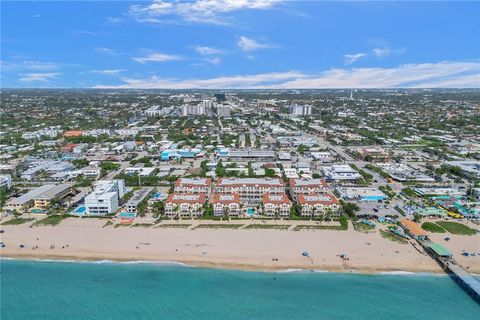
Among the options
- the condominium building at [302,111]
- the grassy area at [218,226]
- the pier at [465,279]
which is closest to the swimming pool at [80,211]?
the grassy area at [218,226]

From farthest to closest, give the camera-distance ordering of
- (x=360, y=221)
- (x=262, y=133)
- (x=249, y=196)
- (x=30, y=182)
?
(x=262, y=133)
(x=30, y=182)
(x=249, y=196)
(x=360, y=221)

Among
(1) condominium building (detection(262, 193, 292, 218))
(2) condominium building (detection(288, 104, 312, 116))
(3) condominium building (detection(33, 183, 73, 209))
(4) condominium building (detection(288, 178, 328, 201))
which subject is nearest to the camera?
(1) condominium building (detection(262, 193, 292, 218))

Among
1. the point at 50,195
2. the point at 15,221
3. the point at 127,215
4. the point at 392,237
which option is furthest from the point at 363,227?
the point at 15,221

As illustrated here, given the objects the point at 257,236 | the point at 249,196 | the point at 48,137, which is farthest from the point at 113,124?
the point at 257,236

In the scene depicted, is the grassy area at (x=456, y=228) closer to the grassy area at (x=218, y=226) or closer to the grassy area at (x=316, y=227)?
the grassy area at (x=316, y=227)

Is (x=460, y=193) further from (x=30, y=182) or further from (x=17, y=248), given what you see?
(x=30, y=182)

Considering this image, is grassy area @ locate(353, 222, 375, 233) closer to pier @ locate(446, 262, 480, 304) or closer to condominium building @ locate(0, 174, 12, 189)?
pier @ locate(446, 262, 480, 304)

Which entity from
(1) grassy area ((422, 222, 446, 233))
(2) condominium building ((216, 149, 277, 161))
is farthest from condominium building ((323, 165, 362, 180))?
(1) grassy area ((422, 222, 446, 233))
